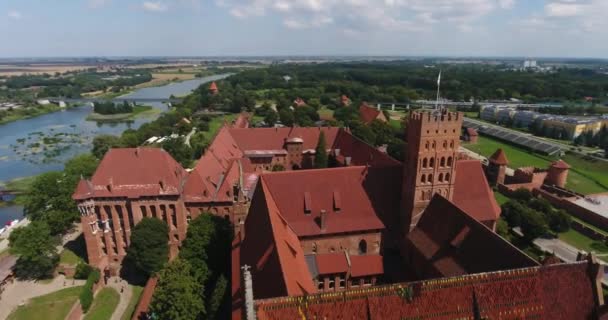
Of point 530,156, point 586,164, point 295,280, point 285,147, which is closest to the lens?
point 295,280

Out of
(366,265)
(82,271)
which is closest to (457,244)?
Result: (366,265)

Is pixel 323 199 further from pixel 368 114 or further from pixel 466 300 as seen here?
pixel 368 114

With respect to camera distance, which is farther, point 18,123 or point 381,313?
point 18,123

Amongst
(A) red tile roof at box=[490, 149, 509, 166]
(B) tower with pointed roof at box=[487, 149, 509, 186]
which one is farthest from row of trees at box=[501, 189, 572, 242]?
(A) red tile roof at box=[490, 149, 509, 166]

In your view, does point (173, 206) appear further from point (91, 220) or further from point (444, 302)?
point (444, 302)

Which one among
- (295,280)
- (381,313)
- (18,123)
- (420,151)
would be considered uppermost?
(420,151)

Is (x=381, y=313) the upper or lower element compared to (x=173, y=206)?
upper

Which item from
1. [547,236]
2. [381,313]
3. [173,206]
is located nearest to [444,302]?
[381,313]

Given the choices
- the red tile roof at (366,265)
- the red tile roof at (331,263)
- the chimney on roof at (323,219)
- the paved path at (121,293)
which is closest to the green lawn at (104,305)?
the paved path at (121,293)
